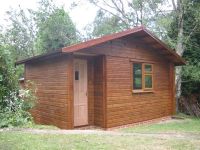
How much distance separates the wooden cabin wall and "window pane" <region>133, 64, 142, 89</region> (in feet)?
0.99

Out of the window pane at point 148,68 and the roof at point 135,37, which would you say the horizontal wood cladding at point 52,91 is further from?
the window pane at point 148,68

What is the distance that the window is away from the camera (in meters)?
11.8

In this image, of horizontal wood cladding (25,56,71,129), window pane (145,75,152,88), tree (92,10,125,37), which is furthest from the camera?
tree (92,10,125,37)

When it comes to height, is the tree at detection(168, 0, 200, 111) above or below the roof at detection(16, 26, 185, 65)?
above

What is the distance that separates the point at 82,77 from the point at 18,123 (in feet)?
10.2

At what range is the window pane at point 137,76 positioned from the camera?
11.8 meters

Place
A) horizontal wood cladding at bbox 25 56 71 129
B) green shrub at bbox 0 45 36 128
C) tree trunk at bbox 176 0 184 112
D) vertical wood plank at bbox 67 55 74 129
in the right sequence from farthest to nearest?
tree trunk at bbox 176 0 184 112, horizontal wood cladding at bbox 25 56 71 129, vertical wood plank at bbox 67 55 74 129, green shrub at bbox 0 45 36 128

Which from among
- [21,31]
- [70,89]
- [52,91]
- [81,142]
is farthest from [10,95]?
[21,31]

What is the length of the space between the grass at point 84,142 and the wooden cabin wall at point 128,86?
3570 mm

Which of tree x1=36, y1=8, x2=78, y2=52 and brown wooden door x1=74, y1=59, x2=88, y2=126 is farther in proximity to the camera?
tree x1=36, y1=8, x2=78, y2=52

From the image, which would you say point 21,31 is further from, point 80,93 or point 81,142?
point 81,142

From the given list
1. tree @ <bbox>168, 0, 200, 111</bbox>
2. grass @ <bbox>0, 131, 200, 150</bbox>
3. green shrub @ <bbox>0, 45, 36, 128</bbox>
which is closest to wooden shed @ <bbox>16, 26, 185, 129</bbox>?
green shrub @ <bbox>0, 45, 36, 128</bbox>

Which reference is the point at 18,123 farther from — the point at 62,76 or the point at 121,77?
the point at 121,77

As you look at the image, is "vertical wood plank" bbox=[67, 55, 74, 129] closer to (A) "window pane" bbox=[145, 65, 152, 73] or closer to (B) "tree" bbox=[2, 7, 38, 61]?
(A) "window pane" bbox=[145, 65, 152, 73]
